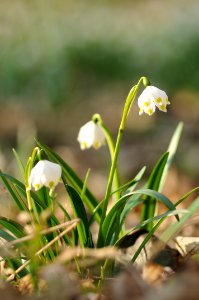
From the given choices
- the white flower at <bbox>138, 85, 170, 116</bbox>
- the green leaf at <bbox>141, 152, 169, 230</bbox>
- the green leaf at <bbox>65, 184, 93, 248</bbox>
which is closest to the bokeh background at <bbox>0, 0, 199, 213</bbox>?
the green leaf at <bbox>141, 152, 169, 230</bbox>

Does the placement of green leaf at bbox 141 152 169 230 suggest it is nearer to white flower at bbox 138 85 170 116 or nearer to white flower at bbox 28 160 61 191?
white flower at bbox 138 85 170 116

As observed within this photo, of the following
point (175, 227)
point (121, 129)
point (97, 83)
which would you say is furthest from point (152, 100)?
point (97, 83)

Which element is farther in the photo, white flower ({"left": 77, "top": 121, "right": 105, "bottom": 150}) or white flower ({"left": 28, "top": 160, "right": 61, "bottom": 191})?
white flower ({"left": 77, "top": 121, "right": 105, "bottom": 150})

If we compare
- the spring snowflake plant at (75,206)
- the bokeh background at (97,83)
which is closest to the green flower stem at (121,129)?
Result: the spring snowflake plant at (75,206)

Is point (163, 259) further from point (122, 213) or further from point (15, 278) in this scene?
point (15, 278)

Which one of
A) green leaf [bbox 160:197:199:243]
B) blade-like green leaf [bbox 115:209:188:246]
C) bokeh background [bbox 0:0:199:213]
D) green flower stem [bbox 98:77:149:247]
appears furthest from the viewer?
bokeh background [bbox 0:0:199:213]

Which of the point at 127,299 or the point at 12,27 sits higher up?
the point at 12,27

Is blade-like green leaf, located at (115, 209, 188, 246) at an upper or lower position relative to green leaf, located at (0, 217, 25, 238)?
lower

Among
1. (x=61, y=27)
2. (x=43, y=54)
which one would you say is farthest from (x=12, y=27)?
(x=43, y=54)
